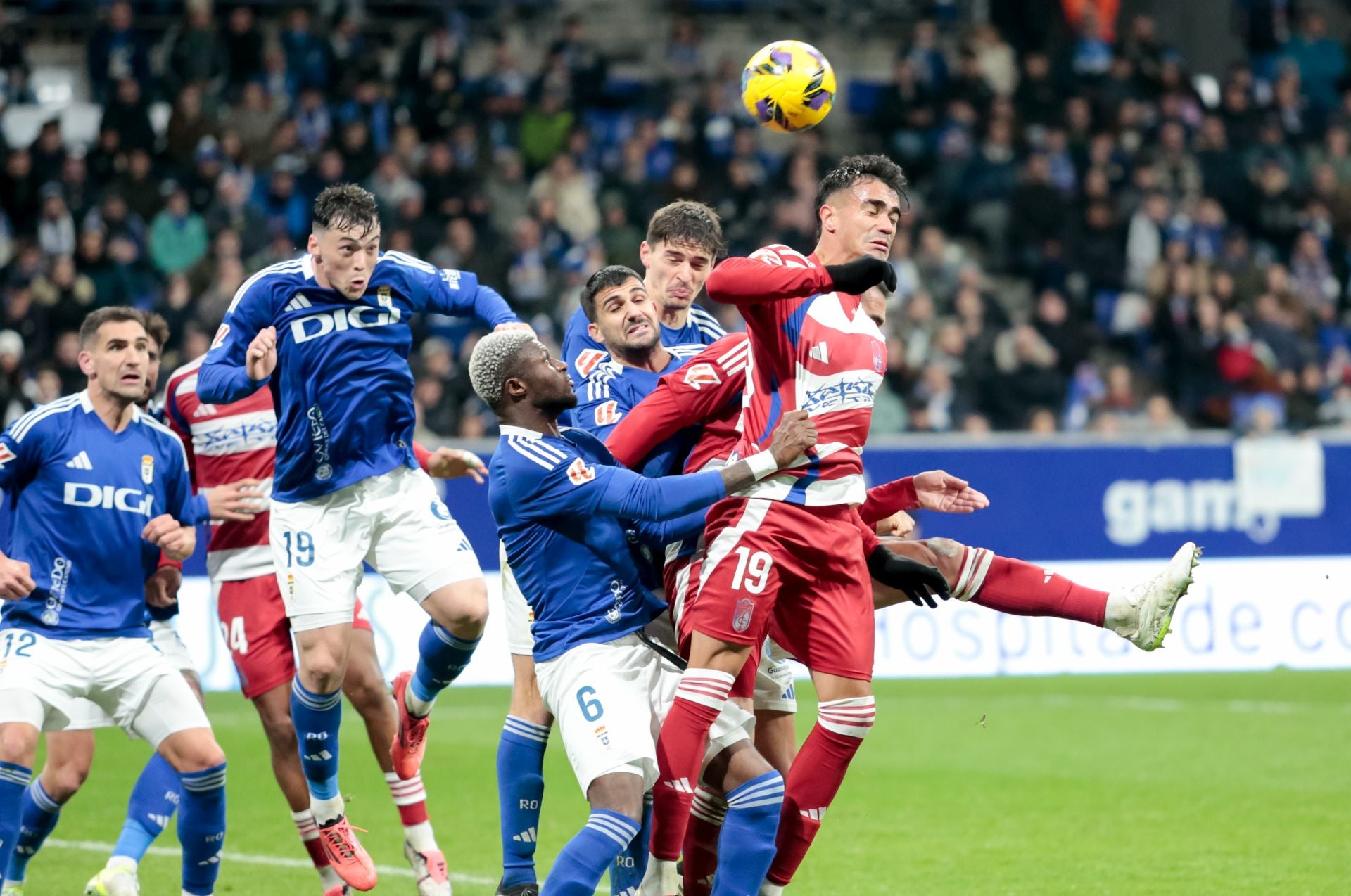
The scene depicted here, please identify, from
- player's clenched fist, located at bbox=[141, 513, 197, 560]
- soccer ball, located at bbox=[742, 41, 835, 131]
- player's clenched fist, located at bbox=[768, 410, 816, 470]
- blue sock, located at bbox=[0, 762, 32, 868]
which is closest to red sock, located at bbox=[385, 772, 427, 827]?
player's clenched fist, located at bbox=[141, 513, 197, 560]

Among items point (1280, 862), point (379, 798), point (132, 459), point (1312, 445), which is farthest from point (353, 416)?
A: point (1312, 445)

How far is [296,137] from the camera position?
18328 mm

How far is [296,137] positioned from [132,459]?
1154 centimetres

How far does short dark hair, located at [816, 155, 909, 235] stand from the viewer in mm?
6469

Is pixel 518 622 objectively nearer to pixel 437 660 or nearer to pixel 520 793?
pixel 437 660

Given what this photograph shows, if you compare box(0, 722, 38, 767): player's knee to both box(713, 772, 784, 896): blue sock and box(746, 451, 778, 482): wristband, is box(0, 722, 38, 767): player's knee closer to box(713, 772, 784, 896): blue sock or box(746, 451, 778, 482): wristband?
box(713, 772, 784, 896): blue sock

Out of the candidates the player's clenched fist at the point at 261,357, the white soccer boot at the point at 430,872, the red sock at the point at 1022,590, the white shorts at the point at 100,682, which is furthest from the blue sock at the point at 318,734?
the red sock at the point at 1022,590

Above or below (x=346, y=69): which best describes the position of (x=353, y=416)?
below

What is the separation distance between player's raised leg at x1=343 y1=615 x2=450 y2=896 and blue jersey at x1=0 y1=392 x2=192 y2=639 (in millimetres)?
1142

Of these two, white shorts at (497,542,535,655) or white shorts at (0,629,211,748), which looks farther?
white shorts at (497,542,535,655)

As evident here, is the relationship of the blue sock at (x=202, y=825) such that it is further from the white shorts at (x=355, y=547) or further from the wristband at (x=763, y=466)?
the wristband at (x=763, y=466)

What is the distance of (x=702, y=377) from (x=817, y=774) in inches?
59.4

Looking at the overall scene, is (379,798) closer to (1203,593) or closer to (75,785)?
(75,785)

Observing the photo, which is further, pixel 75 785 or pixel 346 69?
pixel 346 69
